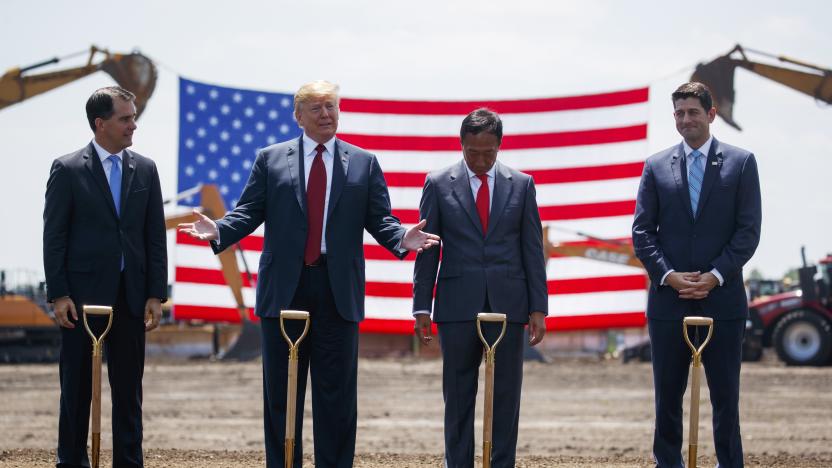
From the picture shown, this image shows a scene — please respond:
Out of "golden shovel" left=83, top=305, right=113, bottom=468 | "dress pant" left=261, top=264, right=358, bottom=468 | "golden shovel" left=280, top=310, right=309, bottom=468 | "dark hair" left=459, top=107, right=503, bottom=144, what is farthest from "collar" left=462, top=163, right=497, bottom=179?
"golden shovel" left=83, top=305, right=113, bottom=468

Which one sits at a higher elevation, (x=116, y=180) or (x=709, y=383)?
(x=116, y=180)

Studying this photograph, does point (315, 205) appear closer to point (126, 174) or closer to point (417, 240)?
point (417, 240)

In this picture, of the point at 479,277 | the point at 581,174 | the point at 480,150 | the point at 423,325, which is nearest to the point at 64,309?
the point at 423,325

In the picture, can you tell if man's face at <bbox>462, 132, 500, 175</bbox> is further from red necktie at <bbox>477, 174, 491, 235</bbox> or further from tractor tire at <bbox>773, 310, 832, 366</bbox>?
tractor tire at <bbox>773, 310, 832, 366</bbox>

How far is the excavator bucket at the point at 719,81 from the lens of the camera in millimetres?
20625

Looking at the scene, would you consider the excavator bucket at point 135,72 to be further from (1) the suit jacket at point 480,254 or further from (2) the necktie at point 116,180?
(1) the suit jacket at point 480,254

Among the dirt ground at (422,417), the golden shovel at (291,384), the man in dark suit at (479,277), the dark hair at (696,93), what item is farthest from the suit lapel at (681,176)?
the dirt ground at (422,417)

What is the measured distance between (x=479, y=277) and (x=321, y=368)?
84cm

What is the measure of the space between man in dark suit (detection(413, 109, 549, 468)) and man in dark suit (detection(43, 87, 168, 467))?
1.35 m

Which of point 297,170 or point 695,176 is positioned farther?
point 695,176

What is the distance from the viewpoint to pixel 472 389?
5.69 m

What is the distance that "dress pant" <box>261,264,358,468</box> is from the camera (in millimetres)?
5539

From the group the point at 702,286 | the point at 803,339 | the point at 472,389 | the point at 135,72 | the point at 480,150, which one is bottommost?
the point at 803,339

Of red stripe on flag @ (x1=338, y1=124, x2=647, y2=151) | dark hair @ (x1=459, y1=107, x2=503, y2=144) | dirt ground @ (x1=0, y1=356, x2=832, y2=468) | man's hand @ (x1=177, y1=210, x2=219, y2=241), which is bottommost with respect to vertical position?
dirt ground @ (x1=0, y1=356, x2=832, y2=468)
